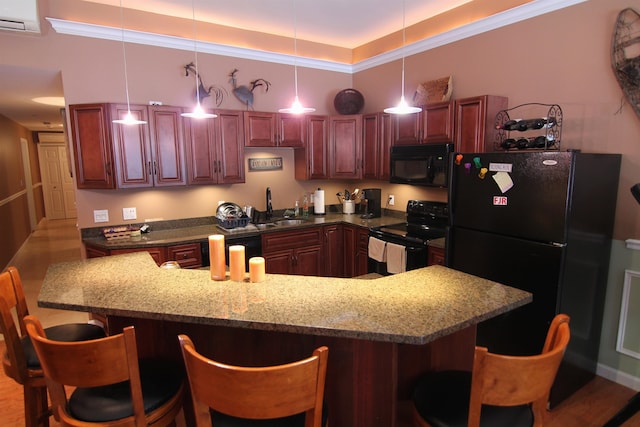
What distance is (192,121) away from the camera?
380cm

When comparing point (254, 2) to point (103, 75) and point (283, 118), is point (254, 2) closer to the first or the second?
point (283, 118)

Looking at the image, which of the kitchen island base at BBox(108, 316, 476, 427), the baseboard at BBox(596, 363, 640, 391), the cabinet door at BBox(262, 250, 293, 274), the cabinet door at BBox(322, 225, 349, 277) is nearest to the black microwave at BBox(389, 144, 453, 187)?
the cabinet door at BBox(322, 225, 349, 277)

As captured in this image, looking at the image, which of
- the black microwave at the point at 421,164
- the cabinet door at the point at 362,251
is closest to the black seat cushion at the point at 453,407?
the black microwave at the point at 421,164

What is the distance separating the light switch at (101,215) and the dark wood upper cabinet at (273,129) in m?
1.56

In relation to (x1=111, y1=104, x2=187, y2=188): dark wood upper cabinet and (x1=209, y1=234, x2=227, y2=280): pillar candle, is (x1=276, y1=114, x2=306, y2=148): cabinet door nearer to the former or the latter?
(x1=111, y1=104, x2=187, y2=188): dark wood upper cabinet

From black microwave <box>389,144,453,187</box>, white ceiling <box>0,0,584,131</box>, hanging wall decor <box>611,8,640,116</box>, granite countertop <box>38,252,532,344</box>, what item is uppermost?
white ceiling <box>0,0,584,131</box>

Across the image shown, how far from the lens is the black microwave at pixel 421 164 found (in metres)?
3.60

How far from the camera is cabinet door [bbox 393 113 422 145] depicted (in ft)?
12.5

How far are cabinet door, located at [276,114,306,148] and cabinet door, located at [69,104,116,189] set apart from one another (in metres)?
1.73

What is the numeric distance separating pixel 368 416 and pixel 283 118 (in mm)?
3448

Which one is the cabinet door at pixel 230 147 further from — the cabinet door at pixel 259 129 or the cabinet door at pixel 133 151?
the cabinet door at pixel 133 151

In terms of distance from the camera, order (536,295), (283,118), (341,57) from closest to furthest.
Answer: (536,295) < (283,118) < (341,57)

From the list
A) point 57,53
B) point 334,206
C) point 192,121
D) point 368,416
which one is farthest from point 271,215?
point 368,416

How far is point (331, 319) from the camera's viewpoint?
147cm
